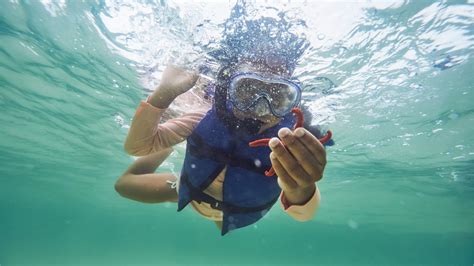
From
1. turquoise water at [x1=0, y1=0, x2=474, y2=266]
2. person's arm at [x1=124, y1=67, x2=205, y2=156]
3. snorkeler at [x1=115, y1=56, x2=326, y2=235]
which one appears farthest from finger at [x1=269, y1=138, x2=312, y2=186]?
turquoise water at [x1=0, y1=0, x2=474, y2=266]

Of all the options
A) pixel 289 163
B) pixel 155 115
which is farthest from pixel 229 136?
pixel 289 163

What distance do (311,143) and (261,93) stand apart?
2.48 m

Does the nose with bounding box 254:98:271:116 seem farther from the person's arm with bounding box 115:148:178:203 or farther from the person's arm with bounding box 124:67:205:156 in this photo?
the person's arm with bounding box 115:148:178:203

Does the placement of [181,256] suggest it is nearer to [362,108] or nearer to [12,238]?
[12,238]

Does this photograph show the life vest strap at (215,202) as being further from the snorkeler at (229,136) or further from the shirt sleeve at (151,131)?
the shirt sleeve at (151,131)

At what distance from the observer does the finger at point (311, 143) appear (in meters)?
2.60

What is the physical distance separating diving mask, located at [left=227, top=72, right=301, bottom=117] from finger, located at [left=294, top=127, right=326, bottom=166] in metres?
2.30

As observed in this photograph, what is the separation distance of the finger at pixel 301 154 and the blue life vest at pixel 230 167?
2.25 metres

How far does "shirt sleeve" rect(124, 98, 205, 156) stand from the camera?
4.59 m

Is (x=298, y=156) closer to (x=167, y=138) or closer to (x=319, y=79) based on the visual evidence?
(x=167, y=138)

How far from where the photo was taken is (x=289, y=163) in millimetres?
2758

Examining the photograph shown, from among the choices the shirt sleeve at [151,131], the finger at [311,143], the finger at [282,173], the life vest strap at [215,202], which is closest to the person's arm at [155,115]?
the shirt sleeve at [151,131]

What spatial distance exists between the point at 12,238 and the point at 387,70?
708ft

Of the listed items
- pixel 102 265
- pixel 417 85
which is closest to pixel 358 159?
pixel 417 85
